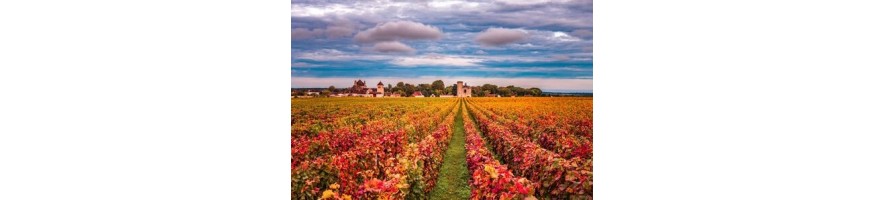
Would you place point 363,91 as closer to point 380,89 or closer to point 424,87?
point 380,89

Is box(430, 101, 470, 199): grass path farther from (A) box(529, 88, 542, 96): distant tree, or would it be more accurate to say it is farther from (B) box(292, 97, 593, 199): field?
(A) box(529, 88, 542, 96): distant tree

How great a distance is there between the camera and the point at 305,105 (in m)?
6.07

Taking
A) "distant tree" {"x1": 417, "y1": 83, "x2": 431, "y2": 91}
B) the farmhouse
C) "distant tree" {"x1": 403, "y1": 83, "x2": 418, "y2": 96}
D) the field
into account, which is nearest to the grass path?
the field

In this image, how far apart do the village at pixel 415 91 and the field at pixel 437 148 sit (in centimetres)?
6

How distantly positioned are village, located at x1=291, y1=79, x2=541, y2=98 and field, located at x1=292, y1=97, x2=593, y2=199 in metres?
0.06

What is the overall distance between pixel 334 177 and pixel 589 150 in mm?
2420

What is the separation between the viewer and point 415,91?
20.2ft

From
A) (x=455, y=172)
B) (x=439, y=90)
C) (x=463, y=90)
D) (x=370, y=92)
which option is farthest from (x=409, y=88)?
(x=455, y=172)

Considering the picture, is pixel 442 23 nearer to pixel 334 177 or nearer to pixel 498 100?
pixel 498 100

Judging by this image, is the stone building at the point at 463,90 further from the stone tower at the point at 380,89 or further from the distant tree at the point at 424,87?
the stone tower at the point at 380,89

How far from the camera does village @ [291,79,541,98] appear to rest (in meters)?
6.07

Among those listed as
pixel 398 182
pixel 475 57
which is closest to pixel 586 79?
pixel 475 57

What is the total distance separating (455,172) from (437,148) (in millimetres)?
308

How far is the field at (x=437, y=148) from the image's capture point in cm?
556
